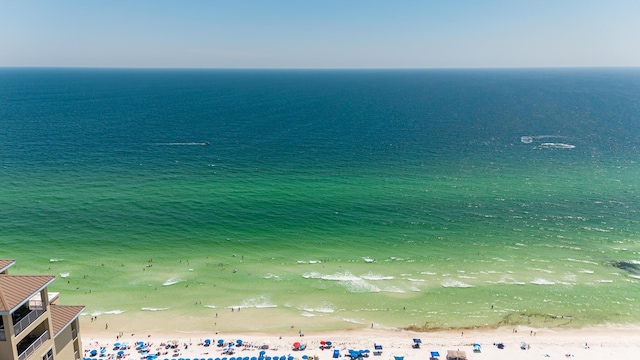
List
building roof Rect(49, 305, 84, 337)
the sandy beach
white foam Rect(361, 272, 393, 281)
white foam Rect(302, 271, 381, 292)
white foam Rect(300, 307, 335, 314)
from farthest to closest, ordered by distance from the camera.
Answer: white foam Rect(361, 272, 393, 281) < white foam Rect(302, 271, 381, 292) < white foam Rect(300, 307, 335, 314) < the sandy beach < building roof Rect(49, 305, 84, 337)

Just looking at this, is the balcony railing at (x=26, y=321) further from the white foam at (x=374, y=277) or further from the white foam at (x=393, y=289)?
the white foam at (x=374, y=277)

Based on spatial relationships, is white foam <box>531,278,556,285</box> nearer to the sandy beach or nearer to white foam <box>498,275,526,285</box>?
white foam <box>498,275,526,285</box>

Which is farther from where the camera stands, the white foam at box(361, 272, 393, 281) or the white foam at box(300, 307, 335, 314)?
the white foam at box(361, 272, 393, 281)

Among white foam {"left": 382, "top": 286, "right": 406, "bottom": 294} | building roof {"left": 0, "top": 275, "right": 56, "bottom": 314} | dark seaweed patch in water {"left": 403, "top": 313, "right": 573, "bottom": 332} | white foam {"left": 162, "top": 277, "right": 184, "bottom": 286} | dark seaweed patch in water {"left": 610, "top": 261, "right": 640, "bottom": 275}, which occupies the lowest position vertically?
dark seaweed patch in water {"left": 403, "top": 313, "right": 573, "bottom": 332}

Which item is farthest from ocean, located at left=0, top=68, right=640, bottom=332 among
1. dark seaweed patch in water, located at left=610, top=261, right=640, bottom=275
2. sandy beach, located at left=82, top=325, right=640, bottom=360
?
sandy beach, located at left=82, top=325, right=640, bottom=360

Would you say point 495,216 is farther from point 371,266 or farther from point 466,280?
point 371,266

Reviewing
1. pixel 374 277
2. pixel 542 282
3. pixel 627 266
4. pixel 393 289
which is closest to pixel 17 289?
pixel 393 289

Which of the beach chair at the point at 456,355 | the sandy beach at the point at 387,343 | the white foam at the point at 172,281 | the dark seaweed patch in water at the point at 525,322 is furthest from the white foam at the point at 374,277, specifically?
the white foam at the point at 172,281
